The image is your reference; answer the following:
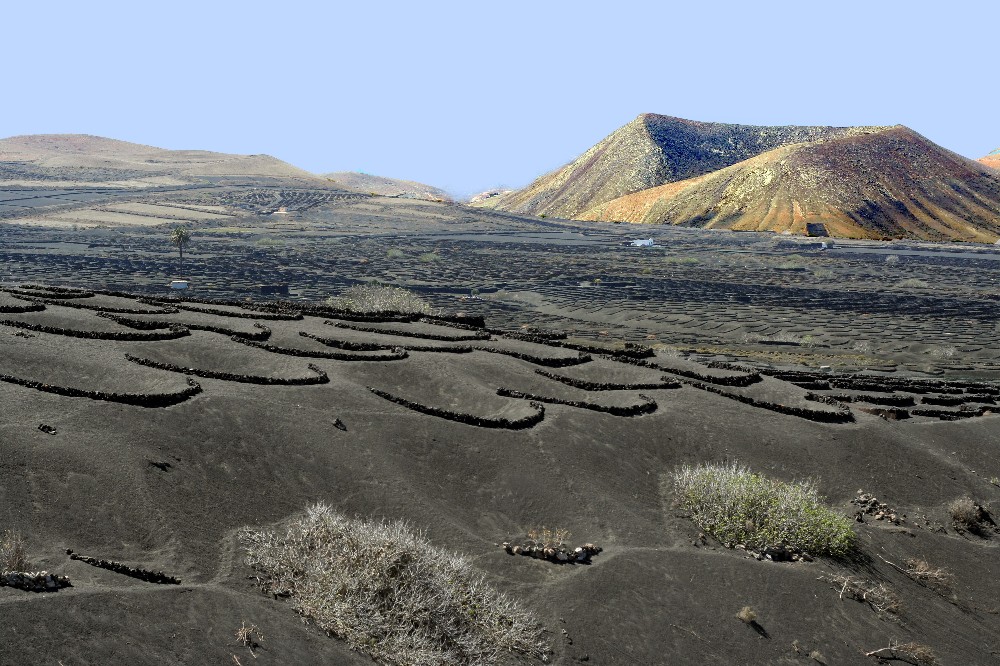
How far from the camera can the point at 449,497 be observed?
25.7m

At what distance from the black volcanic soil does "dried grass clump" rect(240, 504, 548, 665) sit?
0.57 meters

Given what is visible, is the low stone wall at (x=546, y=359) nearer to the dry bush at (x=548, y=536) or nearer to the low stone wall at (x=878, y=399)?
the low stone wall at (x=878, y=399)

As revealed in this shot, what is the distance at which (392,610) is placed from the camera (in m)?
18.5

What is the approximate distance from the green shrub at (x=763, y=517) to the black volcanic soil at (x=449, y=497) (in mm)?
673

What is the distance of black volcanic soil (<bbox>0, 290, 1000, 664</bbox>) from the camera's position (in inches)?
696

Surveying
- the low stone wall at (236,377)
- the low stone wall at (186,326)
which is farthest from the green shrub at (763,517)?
the low stone wall at (186,326)

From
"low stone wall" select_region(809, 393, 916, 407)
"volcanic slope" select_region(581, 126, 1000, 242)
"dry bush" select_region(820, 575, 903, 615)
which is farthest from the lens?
"volcanic slope" select_region(581, 126, 1000, 242)

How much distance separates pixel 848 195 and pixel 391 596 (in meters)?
173

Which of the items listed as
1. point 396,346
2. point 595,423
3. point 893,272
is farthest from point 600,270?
point 595,423

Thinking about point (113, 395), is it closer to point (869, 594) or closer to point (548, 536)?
point (548, 536)

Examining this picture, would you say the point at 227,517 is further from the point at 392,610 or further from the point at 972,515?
the point at 972,515

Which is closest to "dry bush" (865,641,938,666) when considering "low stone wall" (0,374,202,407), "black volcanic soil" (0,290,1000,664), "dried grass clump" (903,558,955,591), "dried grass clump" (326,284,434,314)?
"black volcanic soil" (0,290,1000,664)

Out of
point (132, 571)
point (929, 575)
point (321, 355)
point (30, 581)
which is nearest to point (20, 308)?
point (321, 355)

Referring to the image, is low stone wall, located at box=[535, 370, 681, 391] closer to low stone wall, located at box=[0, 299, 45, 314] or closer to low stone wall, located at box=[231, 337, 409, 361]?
low stone wall, located at box=[231, 337, 409, 361]
